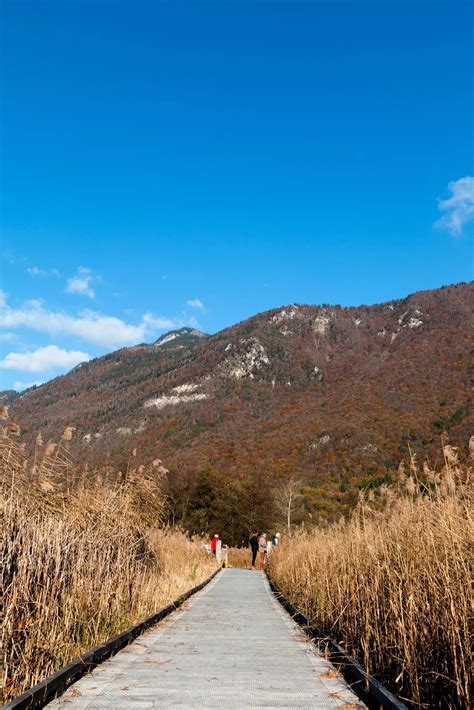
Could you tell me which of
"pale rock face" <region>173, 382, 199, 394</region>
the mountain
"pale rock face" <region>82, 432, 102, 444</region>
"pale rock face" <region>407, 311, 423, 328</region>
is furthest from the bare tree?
"pale rock face" <region>407, 311, 423, 328</region>

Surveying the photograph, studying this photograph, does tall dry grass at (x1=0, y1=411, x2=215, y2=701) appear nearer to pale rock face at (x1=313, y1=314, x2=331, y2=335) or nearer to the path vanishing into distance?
the path vanishing into distance

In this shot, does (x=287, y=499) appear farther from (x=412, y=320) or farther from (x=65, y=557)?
(x=412, y=320)

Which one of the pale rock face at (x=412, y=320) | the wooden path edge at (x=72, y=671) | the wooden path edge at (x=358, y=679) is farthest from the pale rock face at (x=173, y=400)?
the wooden path edge at (x=358, y=679)

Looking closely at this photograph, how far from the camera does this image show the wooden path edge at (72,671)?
4703mm

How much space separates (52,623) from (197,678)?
148cm

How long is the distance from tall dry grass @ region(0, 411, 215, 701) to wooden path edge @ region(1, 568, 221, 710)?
185 mm

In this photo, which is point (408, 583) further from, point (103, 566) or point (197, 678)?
point (103, 566)

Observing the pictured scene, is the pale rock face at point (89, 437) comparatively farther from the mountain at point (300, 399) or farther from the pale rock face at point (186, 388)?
the pale rock face at point (186, 388)

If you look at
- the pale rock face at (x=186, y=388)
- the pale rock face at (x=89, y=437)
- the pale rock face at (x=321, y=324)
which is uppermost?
the pale rock face at (x=321, y=324)

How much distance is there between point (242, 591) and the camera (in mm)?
17828

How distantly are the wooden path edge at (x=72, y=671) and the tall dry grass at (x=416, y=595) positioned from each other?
2.62m

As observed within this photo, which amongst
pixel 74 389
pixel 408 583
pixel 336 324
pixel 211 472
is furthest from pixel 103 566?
pixel 74 389

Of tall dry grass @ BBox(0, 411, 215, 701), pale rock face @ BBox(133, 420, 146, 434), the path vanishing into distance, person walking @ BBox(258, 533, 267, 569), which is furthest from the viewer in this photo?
pale rock face @ BBox(133, 420, 146, 434)

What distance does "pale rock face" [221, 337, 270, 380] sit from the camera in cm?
12069
